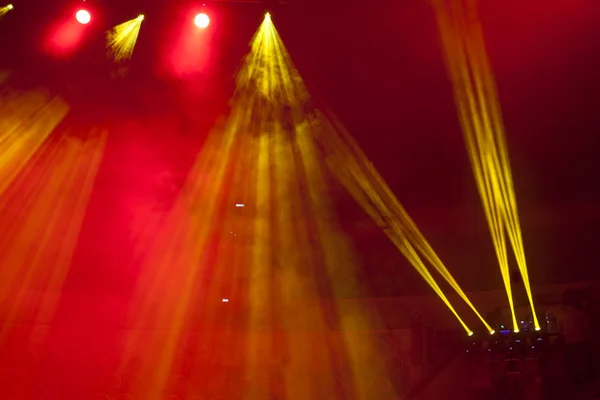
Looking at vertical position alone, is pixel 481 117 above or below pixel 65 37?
above

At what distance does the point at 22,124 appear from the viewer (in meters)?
9.12

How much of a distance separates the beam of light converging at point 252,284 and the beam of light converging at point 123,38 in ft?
6.96

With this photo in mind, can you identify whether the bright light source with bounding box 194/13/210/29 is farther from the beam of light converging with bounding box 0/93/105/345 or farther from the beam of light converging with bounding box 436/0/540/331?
the beam of light converging with bounding box 0/93/105/345

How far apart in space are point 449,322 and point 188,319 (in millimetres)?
4165

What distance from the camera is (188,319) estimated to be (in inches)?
413


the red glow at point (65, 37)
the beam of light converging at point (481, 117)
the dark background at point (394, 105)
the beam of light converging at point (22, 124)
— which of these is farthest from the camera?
the beam of light converging at point (22, 124)

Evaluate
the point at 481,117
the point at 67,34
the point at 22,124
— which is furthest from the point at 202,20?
the point at 22,124

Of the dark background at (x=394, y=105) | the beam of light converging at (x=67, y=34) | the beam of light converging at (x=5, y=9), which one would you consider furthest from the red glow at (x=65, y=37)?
the beam of light converging at (x=5, y=9)

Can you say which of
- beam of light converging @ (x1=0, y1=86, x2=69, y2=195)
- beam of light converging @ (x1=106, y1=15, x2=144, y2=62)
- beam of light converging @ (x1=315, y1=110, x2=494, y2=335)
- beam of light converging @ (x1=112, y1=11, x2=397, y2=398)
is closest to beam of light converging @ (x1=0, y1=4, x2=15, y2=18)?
beam of light converging @ (x1=106, y1=15, x2=144, y2=62)

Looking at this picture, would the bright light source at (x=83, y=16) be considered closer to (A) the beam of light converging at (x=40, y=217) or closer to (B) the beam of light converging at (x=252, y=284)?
(B) the beam of light converging at (x=252, y=284)

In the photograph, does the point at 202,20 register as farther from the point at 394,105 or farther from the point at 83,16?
the point at 394,105

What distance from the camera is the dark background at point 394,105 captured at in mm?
6488

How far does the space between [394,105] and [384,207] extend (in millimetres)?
2564

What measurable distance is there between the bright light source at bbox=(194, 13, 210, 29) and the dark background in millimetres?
142
